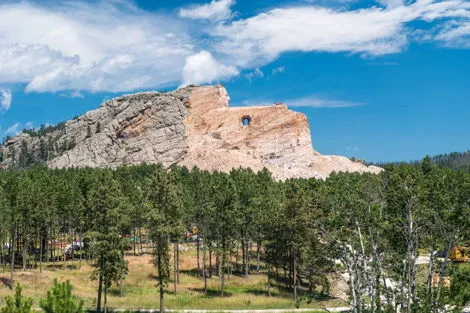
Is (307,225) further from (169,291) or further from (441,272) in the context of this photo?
(441,272)

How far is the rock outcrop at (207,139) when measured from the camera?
538ft

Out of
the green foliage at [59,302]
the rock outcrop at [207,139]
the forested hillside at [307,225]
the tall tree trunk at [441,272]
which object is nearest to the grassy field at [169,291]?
the forested hillside at [307,225]

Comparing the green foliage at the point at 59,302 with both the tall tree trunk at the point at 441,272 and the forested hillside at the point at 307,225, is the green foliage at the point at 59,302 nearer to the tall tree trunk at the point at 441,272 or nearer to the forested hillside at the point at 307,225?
the forested hillside at the point at 307,225

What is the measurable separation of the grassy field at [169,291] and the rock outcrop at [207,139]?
89132mm

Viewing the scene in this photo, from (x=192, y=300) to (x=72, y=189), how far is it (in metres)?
30.4

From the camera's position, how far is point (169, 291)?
5562 centimetres

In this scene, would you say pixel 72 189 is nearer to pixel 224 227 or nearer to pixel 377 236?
pixel 224 227

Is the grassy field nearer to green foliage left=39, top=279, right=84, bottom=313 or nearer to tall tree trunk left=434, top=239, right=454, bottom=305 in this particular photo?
tall tree trunk left=434, top=239, right=454, bottom=305

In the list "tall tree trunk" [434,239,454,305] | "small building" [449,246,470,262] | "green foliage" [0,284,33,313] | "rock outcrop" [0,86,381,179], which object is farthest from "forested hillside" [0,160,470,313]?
"rock outcrop" [0,86,381,179]

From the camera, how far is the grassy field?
48.1 metres

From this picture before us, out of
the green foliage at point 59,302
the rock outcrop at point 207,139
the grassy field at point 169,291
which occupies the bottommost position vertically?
the grassy field at point 169,291

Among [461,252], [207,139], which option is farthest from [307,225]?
[207,139]

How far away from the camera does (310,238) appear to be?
53.1 metres

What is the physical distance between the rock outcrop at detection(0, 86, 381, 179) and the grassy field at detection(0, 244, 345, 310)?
89132mm
